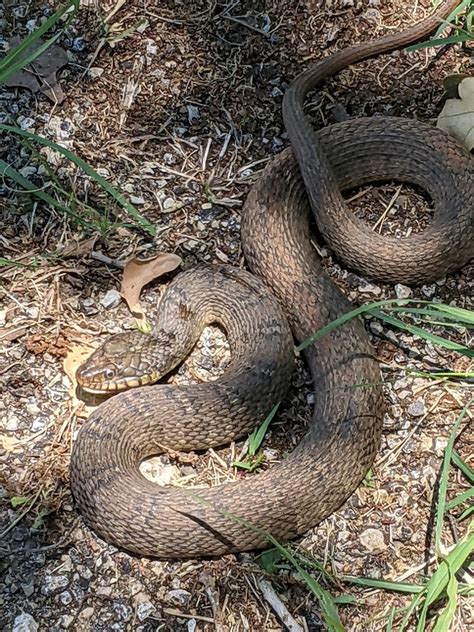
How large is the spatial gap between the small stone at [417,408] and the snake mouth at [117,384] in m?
1.37

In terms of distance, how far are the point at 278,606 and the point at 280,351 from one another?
1.31 metres

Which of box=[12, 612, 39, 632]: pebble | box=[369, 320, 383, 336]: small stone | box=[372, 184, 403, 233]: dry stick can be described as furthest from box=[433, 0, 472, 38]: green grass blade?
box=[12, 612, 39, 632]: pebble

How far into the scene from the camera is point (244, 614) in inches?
157

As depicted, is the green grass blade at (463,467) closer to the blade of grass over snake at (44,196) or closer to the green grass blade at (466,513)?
the green grass blade at (466,513)

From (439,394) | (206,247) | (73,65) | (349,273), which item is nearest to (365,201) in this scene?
(349,273)

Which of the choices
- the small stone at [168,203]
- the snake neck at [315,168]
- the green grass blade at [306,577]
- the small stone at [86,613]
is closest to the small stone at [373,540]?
the green grass blade at [306,577]

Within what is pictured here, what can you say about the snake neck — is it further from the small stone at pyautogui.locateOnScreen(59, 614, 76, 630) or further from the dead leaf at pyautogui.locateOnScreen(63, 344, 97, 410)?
the small stone at pyautogui.locateOnScreen(59, 614, 76, 630)

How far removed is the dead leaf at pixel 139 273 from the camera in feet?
16.1

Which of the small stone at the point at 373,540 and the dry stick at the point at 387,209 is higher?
the dry stick at the point at 387,209

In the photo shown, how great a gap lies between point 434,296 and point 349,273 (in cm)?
50

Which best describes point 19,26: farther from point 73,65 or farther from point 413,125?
point 413,125

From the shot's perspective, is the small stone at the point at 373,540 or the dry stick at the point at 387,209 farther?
the dry stick at the point at 387,209

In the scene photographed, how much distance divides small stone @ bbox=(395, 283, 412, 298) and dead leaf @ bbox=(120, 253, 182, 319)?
127 cm

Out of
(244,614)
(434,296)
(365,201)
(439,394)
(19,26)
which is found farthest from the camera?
(19,26)
